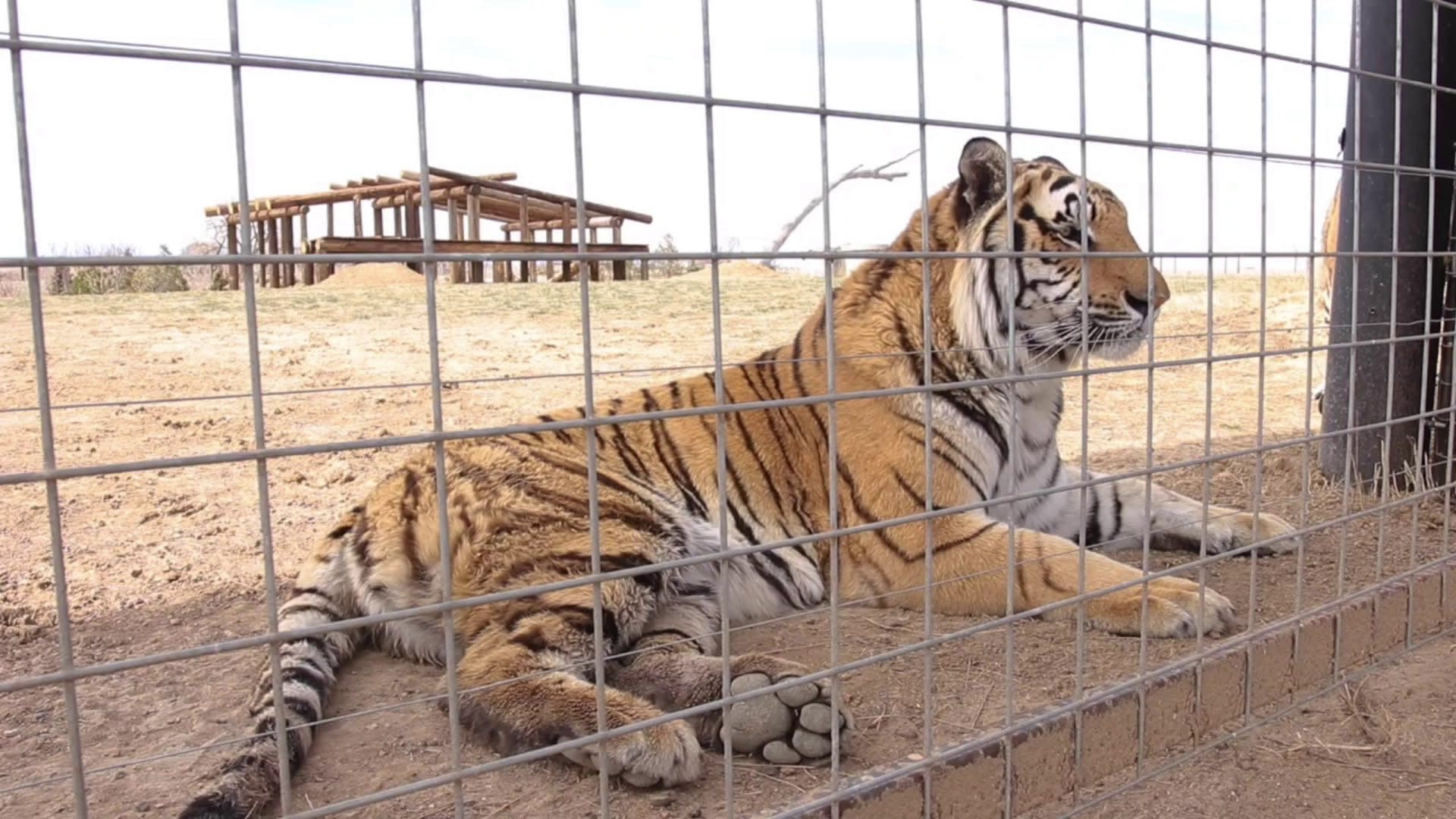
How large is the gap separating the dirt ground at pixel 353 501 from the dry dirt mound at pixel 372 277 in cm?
46

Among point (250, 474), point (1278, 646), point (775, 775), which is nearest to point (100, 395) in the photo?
point (250, 474)

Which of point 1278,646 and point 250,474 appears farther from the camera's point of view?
point 250,474

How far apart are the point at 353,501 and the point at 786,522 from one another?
194 cm

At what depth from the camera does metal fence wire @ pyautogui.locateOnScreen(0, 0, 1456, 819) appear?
141 centimetres

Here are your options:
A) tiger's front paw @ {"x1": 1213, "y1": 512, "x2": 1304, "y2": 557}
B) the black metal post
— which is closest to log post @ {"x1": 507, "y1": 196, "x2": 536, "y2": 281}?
tiger's front paw @ {"x1": 1213, "y1": 512, "x2": 1304, "y2": 557}

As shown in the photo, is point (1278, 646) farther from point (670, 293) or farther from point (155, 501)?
point (670, 293)

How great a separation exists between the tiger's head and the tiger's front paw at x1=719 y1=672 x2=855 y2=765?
130cm

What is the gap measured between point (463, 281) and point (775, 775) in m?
6.88

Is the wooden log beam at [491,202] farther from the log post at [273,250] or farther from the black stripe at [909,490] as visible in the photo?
the black stripe at [909,490]

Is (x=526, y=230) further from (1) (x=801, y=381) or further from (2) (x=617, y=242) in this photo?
(2) (x=617, y=242)

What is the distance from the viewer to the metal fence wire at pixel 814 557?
1.41 m

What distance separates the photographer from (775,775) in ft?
6.07

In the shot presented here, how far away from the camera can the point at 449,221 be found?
2324 mm

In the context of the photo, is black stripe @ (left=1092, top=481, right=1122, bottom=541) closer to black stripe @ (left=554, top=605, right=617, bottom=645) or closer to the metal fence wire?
the metal fence wire
